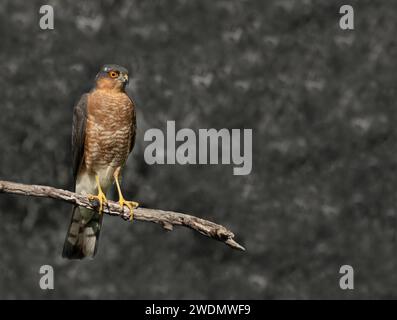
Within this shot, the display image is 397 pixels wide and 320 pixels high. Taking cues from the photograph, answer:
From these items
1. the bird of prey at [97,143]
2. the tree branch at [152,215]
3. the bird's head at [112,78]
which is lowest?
the tree branch at [152,215]

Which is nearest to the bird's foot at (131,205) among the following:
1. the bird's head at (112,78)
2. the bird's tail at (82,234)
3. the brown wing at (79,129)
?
the bird's tail at (82,234)

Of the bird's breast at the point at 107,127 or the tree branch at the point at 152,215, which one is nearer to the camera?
the tree branch at the point at 152,215

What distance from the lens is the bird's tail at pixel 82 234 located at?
4336 millimetres

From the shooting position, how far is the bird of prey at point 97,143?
421cm

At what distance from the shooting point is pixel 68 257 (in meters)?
4.39

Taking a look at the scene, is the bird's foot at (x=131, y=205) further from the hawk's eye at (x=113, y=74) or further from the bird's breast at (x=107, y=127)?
the hawk's eye at (x=113, y=74)

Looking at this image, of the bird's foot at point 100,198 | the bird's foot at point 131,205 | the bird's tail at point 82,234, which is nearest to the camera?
the bird's foot at point 131,205

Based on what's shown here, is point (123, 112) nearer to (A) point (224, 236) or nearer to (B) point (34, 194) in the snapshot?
(B) point (34, 194)

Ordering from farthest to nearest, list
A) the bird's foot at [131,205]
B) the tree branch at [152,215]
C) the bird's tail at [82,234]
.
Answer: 1. the bird's tail at [82,234]
2. the bird's foot at [131,205]
3. the tree branch at [152,215]

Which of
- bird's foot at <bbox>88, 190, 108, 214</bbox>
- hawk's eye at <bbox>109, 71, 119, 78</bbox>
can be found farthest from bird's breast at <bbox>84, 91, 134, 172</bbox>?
bird's foot at <bbox>88, 190, 108, 214</bbox>

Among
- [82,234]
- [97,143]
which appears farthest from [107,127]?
[82,234]

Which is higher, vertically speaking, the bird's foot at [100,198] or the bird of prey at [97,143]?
the bird of prey at [97,143]

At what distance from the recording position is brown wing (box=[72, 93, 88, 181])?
4219mm

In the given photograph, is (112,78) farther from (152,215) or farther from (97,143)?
(152,215)
